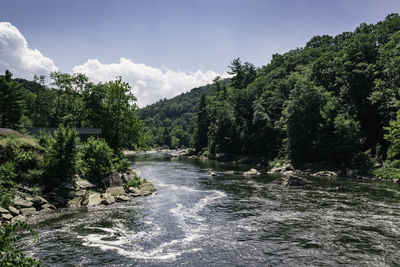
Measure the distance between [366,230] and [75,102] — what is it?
61.4 m

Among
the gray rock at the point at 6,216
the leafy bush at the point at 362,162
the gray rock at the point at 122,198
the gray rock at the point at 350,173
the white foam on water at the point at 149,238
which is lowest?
Answer: the white foam on water at the point at 149,238

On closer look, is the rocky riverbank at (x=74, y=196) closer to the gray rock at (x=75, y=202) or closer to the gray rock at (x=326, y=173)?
the gray rock at (x=75, y=202)

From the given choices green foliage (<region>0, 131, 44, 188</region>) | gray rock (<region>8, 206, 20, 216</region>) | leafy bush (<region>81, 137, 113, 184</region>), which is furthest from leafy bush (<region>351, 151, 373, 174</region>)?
gray rock (<region>8, 206, 20, 216</region>)

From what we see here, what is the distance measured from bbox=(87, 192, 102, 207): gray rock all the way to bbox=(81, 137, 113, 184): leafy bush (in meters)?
4.13

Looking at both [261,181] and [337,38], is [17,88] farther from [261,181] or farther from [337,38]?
[337,38]

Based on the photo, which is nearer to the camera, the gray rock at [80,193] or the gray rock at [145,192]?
the gray rock at [80,193]

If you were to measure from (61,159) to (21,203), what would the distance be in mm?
6430

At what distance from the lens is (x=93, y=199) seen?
29.2 meters

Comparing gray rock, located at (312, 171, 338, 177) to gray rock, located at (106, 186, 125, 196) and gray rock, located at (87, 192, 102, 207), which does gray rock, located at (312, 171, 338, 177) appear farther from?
gray rock, located at (87, 192, 102, 207)

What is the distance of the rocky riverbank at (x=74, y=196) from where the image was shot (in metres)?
23.7

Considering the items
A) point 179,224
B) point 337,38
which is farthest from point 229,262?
point 337,38

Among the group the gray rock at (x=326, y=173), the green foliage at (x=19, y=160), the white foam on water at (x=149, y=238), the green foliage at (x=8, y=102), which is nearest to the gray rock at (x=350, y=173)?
the gray rock at (x=326, y=173)

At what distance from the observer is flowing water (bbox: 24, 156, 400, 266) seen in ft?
53.7

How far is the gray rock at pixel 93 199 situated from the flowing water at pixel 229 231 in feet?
4.52
